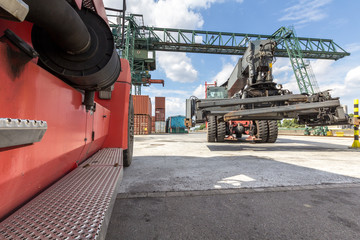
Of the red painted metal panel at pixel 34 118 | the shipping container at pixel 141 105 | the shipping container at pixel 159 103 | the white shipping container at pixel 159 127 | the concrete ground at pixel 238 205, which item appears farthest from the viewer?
the shipping container at pixel 159 103

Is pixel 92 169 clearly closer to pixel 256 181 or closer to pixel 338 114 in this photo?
pixel 256 181

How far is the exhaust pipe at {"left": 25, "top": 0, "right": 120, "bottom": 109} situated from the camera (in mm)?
995

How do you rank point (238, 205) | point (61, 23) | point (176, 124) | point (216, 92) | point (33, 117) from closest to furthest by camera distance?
point (33, 117)
point (61, 23)
point (238, 205)
point (216, 92)
point (176, 124)

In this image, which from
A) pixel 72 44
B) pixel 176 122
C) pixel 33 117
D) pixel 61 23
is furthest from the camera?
pixel 176 122

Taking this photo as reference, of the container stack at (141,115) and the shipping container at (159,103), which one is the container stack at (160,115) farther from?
the container stack at (141,115)

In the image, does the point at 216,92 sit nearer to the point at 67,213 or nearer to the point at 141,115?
the point at 67,213

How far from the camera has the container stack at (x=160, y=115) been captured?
2495 centimetres

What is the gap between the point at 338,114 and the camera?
5016mm

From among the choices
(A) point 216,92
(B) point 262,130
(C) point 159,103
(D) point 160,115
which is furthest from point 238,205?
(C) point 159,103

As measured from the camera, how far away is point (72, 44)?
1.23 meters

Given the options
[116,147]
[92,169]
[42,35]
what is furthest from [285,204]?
[42,35]

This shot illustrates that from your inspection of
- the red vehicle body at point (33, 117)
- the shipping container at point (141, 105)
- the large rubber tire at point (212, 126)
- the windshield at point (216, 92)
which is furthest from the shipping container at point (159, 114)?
the red vehicle body at point (33, 117)

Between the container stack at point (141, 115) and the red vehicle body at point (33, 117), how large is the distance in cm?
1686

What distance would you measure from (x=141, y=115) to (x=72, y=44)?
17.8 metres
